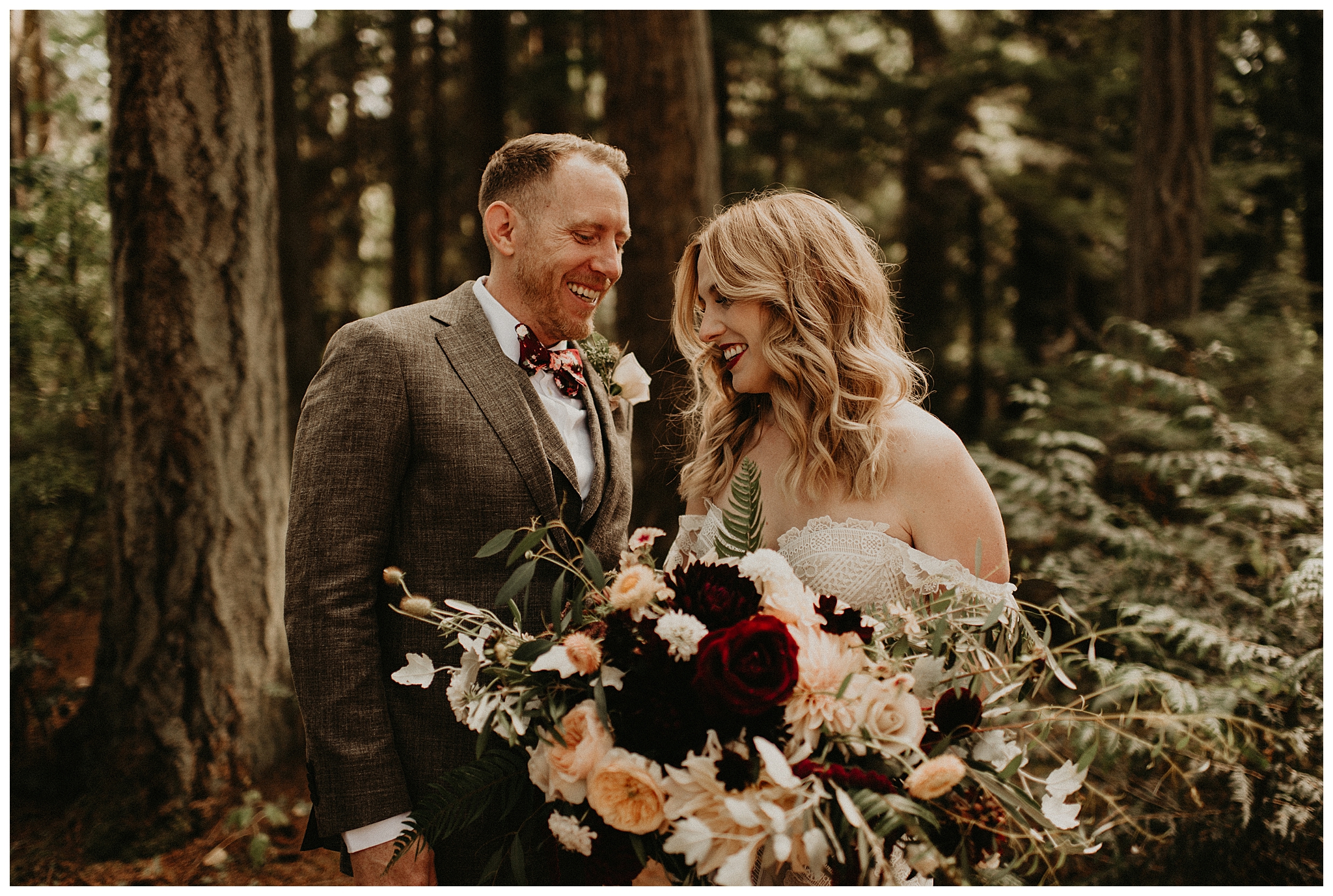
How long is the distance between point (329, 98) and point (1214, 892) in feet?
52.8

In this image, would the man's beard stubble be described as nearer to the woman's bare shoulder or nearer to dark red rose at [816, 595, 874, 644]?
the woman's bare shoulder

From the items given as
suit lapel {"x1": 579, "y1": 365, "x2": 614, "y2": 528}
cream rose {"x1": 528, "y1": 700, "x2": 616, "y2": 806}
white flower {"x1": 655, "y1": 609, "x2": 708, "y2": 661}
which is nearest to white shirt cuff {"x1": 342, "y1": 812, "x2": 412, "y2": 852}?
cream rose {"x1": 528, "y1": 700, "x2": 616, "y2": 806}

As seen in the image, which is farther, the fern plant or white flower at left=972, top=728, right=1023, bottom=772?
the fern plant

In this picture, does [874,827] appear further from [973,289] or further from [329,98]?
[329,98]

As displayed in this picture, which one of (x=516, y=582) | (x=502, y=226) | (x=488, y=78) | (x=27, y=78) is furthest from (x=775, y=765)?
(x=27, y=78)

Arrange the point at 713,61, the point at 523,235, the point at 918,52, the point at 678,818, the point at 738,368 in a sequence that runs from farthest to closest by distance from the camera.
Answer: the point at 918,52
the point at 713,61
the point at 738,368
the point at 523,235
the point at 678,818

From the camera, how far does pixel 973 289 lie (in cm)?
1517

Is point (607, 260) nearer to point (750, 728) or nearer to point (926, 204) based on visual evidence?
point (750, 728)

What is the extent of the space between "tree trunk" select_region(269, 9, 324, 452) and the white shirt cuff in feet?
24.6

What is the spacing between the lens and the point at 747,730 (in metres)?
1.55

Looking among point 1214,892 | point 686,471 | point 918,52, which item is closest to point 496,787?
point 686,471

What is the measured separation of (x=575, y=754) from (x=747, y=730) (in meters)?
0.34

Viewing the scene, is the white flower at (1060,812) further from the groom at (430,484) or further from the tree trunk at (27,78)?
the tree trunk at (27,78)

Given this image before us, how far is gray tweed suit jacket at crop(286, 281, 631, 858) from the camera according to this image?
208 cm
